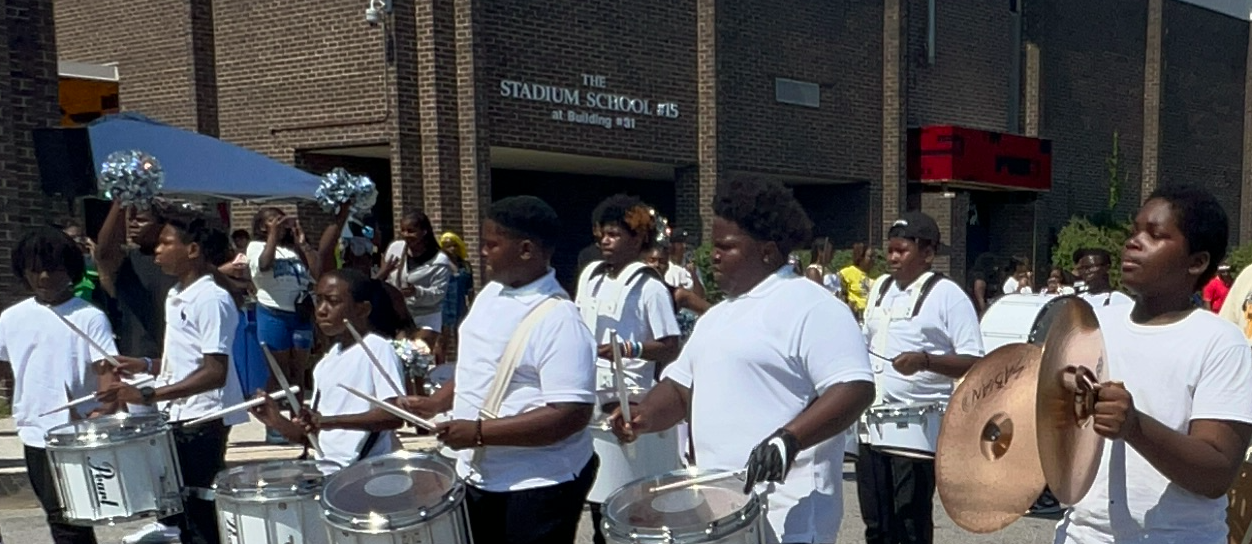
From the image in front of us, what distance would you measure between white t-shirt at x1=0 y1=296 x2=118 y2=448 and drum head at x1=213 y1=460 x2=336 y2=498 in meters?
1.31

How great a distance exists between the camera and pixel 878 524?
5.34 metres

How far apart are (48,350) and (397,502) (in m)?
2.50

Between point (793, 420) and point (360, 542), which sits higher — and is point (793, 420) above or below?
above

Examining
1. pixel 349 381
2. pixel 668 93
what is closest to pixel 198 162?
pixel 349 381

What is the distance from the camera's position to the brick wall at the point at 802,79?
62.5ft

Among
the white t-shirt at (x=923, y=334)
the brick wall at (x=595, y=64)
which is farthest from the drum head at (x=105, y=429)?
the brick wall at (x=595, y=64)

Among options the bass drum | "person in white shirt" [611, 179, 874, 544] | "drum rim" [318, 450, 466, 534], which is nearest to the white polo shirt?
"drum rim" [318, 450, 466, 534]

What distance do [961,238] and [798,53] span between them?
5.49 metres

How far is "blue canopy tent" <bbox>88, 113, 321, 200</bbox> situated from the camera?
405 inches

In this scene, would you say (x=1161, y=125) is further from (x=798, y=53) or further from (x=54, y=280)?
(x=54, y=280)

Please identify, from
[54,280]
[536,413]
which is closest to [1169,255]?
[536,413]

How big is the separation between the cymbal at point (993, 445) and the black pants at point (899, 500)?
2.21 m

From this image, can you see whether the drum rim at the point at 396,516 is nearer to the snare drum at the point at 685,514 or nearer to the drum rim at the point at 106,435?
the snare drum at the point at 685,514

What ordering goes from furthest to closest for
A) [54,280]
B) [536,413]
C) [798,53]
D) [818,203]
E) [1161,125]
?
[1161,125], [818,203], [798,53], [54,280], [536,413]
